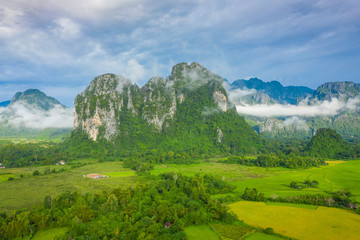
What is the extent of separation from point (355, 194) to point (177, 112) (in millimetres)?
102668

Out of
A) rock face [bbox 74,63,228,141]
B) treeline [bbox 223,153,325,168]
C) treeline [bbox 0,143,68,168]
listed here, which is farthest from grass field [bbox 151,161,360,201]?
treeline [bbox 0,143,68,168]

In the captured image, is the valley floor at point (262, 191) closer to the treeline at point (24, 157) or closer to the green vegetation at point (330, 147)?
the treeline at point (24, 157)

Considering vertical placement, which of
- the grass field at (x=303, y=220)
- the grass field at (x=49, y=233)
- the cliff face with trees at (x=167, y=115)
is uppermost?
the cliff face with trees at (x=167, y=115)

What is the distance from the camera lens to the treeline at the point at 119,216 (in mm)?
26547

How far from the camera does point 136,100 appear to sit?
138 m

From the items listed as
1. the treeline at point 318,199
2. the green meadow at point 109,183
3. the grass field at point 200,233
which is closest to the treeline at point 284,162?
the green meadow at point 109,183

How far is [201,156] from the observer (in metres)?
101

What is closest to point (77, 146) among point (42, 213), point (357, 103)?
point (42, 213)

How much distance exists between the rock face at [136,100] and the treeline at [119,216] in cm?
8207

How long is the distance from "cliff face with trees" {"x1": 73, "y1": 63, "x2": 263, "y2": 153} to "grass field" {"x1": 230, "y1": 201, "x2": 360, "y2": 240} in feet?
249

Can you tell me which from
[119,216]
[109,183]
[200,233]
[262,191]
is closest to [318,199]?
[262,191]

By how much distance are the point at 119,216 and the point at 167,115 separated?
98.7m

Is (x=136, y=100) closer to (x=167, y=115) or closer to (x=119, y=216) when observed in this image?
(x=167, y=115)

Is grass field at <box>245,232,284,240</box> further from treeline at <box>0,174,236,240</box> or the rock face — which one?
the rock face
